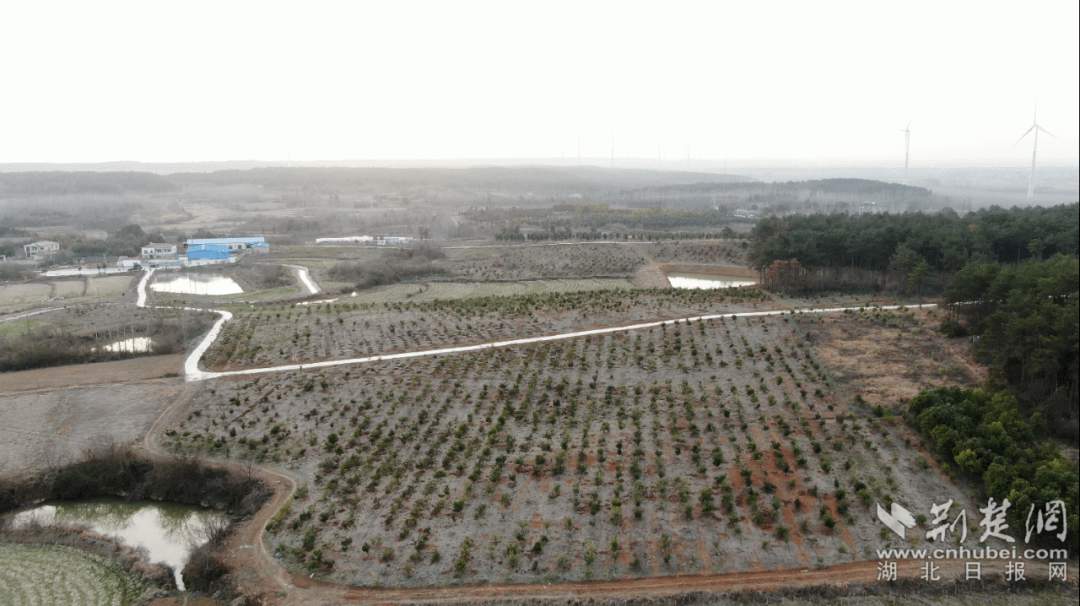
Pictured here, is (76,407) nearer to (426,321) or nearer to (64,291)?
(426,321)

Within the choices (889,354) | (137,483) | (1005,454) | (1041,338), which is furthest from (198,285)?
(1041,338)

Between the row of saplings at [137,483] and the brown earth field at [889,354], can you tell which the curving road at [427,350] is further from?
the row of saplings at [137,483]

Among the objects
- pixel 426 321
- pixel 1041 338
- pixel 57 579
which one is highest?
pixel 1041 338

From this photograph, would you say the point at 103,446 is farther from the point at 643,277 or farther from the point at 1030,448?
the point at 643,277

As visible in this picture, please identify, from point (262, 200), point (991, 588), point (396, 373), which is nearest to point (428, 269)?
point (396, 373)

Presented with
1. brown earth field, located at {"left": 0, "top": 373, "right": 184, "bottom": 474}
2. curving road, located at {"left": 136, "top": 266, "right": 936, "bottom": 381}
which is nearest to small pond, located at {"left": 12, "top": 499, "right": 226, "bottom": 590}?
brown earth field, located at {"left": 0, "top": 373, "right": 184, "bottom": 474}

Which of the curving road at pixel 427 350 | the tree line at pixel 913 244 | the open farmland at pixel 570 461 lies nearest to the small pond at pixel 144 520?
the open farmland at pixel 570 461

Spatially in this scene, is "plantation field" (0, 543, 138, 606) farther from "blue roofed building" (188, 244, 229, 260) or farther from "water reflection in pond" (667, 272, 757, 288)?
"blue roofed building" (188, 244, 229, 260)
